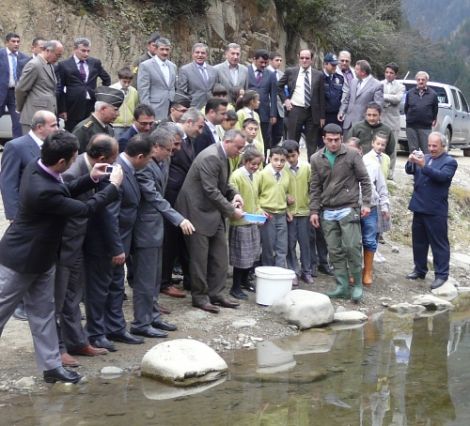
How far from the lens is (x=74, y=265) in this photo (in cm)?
677

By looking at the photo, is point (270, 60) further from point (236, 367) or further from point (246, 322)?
point (236, 367)

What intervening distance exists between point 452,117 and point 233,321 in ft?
43.1

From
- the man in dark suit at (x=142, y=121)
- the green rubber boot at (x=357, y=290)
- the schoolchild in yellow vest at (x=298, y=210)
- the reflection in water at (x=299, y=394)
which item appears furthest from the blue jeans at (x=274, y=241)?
the man in dark suit at (x=142, y=121)

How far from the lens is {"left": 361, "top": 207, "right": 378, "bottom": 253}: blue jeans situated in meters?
10.1

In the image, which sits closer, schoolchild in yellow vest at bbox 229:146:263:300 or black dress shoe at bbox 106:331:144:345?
black dress shoe at bbox 106:331:144:345

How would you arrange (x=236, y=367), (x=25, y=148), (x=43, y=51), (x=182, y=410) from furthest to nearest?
(x=43, y=51) < (x=236, y=367) < (x=25, y=148) < (x=182, y=410)

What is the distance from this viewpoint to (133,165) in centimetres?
730

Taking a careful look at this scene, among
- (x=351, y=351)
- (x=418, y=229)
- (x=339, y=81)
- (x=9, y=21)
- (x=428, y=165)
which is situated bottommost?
(x=351, y=351)

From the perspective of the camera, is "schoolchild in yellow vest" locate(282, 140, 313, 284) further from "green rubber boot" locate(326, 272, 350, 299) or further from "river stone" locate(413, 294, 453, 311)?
"river stone" locate(413, 294, 453, 311)

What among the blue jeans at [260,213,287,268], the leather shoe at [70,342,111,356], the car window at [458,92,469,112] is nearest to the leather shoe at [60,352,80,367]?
the leather shoe at [70,342,111,356]

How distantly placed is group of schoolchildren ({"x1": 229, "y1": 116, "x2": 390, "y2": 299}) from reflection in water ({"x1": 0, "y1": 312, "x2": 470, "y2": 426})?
1.32m

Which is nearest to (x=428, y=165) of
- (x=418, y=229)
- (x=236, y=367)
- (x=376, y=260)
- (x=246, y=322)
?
(x=418, y=229)

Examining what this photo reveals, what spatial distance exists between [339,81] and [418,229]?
2.84m

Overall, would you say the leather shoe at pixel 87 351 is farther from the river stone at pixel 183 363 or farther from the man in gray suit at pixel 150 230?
the man in gray suit at pixel 150 230
